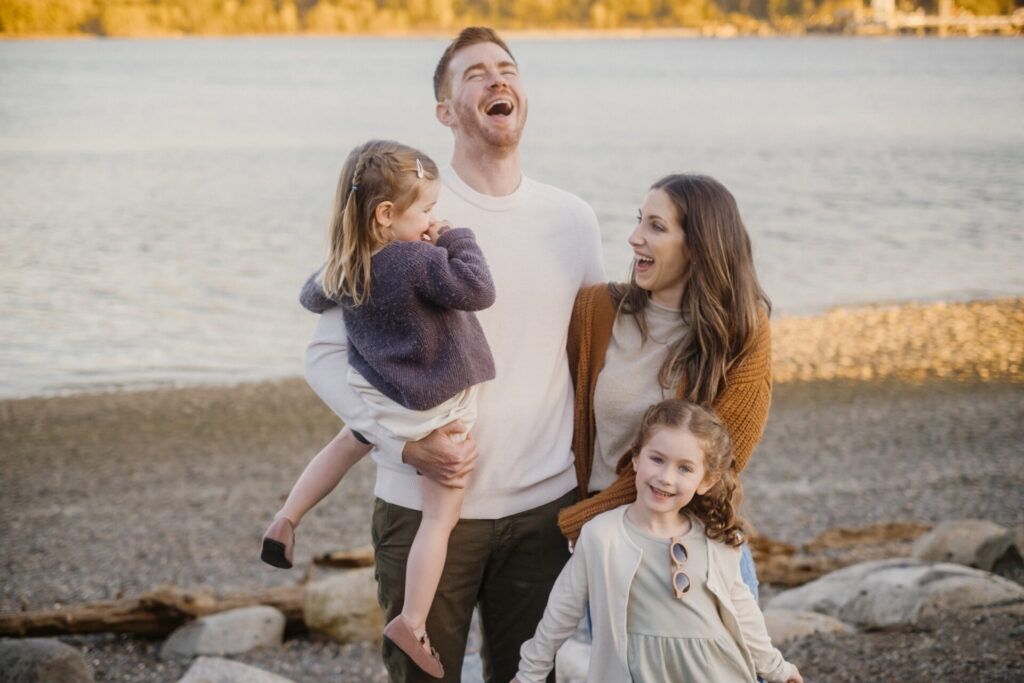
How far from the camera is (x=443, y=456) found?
297 centimetres

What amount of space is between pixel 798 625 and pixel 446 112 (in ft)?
11.3

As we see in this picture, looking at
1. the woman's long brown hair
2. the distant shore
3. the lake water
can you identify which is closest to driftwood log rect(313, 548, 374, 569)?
the woman's long brown hair

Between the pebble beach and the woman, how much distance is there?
223 cm

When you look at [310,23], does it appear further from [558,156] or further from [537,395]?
[537,395]

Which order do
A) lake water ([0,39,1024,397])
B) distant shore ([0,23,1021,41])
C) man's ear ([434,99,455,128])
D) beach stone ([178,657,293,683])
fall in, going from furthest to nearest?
distant shore ([0,23,1021,41]), lake water ([0,39,1024,397]), beach stone ([178,657,293,683]), man's ear ([434,99,455,128])

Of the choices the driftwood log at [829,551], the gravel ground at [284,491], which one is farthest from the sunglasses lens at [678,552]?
the driftwood log at [829,551]

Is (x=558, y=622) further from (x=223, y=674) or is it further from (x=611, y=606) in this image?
(x=223, y=674)

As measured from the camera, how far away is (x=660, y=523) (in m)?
2.87

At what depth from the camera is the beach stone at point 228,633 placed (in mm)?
5633

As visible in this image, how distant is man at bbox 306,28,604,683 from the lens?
317 centimetres

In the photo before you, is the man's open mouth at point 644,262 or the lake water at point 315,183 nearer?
the man's open mouth at point 644,262

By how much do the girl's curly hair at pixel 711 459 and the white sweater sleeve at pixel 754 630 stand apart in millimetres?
138

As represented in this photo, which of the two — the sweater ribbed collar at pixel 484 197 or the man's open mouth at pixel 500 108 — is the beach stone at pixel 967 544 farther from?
the man's open mouth at pixel 500 108

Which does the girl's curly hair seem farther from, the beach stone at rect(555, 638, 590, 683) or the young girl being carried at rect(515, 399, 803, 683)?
the beach stone at rect(555, 638, 590, 683)
